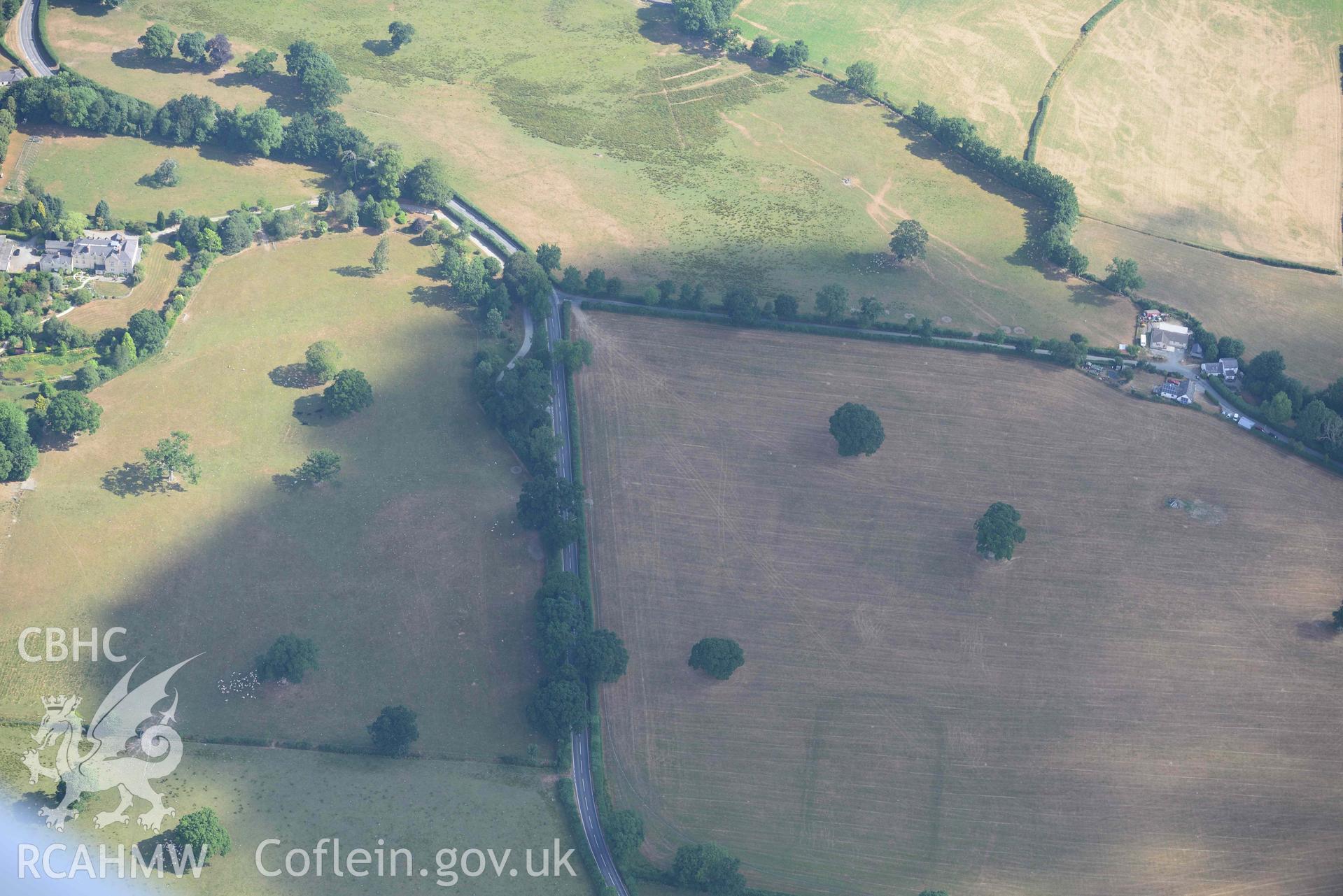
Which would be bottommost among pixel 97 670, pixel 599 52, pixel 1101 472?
pixel 97 670

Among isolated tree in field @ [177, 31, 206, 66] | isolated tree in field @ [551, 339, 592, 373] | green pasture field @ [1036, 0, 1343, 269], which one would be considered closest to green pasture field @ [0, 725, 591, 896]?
isolated tree in field @ [551, 339, 592, 373]

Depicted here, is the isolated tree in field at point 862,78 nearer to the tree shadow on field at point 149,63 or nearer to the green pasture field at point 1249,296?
the green pasture field at point 1249,296

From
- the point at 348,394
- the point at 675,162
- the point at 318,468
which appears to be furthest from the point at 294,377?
the point at 675,162

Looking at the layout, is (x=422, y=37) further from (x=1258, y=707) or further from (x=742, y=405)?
(x=1258, y=707)

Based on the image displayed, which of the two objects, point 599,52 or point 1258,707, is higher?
point 599,52

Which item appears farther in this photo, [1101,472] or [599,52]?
[599,52]

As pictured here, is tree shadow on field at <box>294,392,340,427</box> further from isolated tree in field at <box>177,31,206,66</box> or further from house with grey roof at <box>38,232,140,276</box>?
isolated tree in field at <box>177,31,206,66</box>

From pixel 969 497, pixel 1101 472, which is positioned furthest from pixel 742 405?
pixel 1101 472
